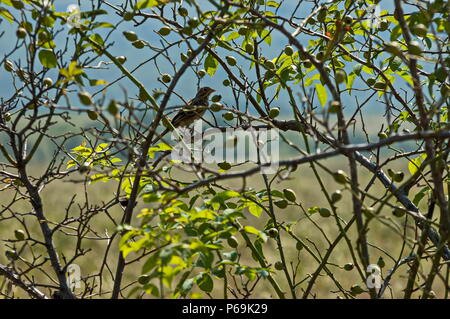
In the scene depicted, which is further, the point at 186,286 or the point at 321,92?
the point at 321,92

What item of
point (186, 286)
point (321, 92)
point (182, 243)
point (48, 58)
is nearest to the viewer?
point (182, 243)

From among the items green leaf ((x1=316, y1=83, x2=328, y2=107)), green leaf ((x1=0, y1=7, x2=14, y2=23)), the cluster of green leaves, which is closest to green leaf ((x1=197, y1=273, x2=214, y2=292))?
the cluster of green leaves

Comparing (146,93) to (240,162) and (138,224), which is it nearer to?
(240,162)

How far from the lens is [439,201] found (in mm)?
1960

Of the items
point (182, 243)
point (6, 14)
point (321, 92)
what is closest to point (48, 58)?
point (6, 14)

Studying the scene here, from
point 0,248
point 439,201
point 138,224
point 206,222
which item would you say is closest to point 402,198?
point 439,201

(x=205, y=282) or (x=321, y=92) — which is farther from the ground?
(x=321, y=92)

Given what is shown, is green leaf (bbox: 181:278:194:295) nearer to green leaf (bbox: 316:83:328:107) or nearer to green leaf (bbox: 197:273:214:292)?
green leaf (bbox: 197:273:214:292)

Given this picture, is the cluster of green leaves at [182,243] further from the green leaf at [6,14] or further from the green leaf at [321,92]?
the green leaf at [6,14]

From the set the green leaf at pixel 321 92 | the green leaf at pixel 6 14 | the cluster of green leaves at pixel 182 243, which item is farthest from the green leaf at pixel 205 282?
the green leaf at pixel 6 14

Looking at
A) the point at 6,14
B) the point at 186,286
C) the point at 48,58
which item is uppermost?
the point at 6,14

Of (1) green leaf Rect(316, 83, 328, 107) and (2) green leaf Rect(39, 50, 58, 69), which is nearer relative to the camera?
(2) green leaf Rect(39, 50, 58, 69)

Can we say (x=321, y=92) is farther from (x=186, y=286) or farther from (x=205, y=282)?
(x=186, y=286)

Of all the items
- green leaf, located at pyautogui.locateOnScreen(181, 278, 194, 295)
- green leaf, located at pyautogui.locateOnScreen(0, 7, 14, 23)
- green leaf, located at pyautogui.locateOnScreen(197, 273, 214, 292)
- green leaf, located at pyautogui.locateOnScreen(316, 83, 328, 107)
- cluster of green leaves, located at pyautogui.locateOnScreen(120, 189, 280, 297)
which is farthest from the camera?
green leaf, located at pyautogui.locateOnScreen(316, 83, 328, 107)
